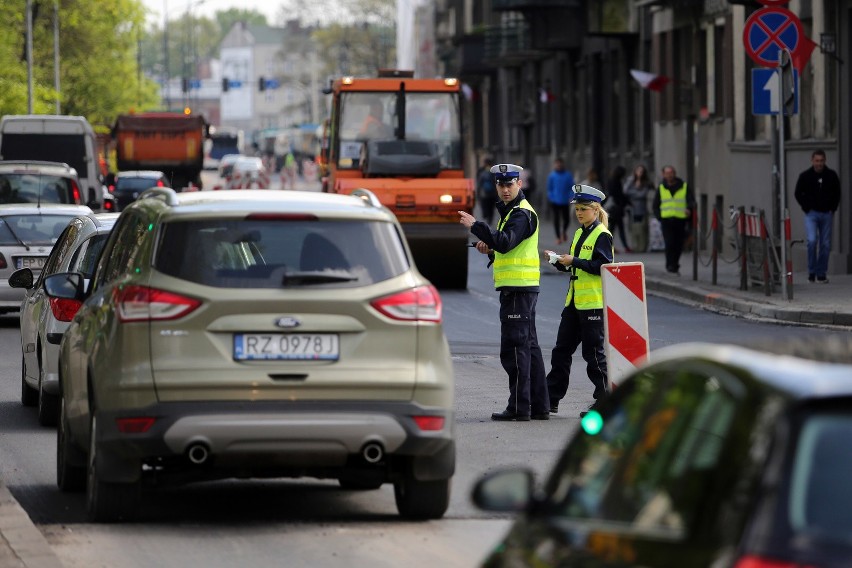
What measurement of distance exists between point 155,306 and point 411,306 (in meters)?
1.08

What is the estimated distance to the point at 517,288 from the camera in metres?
13.1

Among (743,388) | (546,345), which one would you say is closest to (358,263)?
(743,388)

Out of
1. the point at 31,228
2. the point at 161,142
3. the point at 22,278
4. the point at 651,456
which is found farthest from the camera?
the point at 161,142

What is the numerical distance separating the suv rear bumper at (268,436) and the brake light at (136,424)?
0.02 m

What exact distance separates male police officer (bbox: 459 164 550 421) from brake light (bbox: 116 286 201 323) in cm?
461

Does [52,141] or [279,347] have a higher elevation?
[52,141]

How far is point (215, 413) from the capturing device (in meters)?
8.35

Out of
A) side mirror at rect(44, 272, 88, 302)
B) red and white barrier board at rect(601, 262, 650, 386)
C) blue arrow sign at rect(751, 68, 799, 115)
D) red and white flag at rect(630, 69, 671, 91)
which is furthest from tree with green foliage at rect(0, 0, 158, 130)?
side mirror at rect(44, 272, 88, 302)

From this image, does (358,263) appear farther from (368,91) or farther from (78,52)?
(78,52)

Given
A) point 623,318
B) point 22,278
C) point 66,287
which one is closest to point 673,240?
point 22,278

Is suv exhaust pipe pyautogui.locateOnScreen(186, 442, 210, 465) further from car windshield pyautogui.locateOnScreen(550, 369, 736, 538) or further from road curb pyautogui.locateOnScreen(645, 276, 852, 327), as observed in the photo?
road curb pyautogui.locateOnScreen(645, 276, 852, 327)

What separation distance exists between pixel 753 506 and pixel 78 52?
226 feet

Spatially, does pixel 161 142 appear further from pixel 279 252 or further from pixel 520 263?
pixel 279 252

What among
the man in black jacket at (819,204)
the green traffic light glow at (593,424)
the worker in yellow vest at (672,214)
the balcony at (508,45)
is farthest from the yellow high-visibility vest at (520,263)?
the balcony at (508,45)
